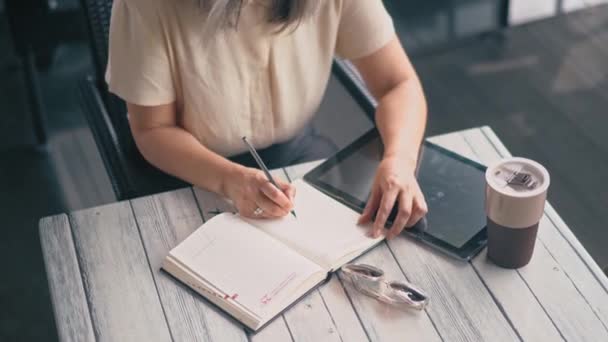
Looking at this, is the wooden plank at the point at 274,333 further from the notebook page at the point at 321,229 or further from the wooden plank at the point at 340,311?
the notebook page at the point at 321,229

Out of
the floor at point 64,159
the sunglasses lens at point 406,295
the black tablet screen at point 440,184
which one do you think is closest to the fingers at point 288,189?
the black tablet screen at point 440,184

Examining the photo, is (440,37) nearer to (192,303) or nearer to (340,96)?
(340,96)

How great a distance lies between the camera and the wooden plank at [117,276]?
1329mm

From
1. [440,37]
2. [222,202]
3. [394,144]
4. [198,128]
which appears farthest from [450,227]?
[440,37]

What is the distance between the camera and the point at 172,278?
1412 millimetres

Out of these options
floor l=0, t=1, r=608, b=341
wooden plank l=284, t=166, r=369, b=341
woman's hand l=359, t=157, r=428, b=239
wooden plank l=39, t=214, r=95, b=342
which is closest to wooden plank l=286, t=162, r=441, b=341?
wooden plank l=284, t=166, r=369, b=341

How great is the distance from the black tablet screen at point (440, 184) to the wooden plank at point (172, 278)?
26cm

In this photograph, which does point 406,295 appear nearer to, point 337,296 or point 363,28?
point 337,296

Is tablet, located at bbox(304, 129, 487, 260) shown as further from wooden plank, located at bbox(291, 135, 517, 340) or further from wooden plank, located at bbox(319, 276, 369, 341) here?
wooden plank, located at bbox(319, 276, 369, 341)

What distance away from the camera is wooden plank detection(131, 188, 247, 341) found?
1327mm

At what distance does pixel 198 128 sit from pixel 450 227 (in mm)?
524

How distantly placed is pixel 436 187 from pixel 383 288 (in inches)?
10.9

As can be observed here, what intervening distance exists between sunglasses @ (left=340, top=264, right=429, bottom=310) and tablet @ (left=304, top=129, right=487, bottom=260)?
0.39 feet

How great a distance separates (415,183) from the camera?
5.05ft
